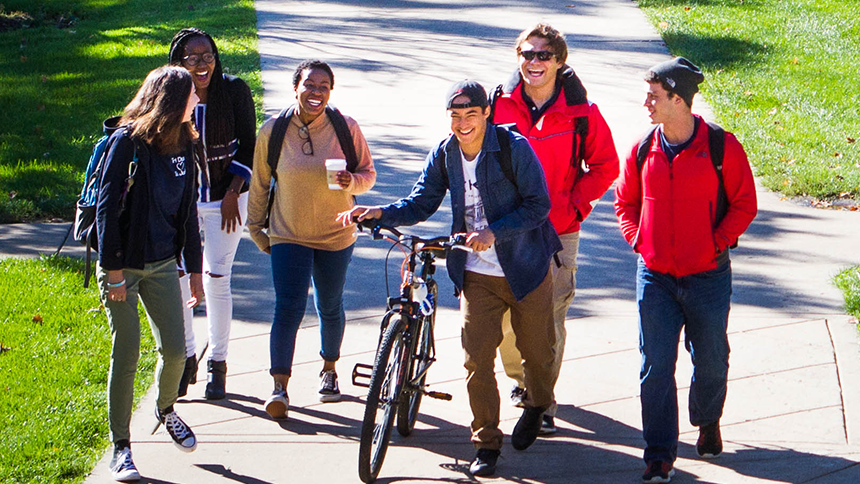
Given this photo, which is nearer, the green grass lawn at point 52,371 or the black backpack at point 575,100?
the green grass lawn at point 52,371

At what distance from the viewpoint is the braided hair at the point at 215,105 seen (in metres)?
5.66

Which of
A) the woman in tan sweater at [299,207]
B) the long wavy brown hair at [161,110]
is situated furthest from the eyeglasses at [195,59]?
the long wavy brown hair at [161,110]

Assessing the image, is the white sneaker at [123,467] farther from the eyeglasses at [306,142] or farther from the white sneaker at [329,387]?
the eyeglasses at [306,142]

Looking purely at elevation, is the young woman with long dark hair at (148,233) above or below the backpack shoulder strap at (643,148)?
below

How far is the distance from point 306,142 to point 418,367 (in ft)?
4.41

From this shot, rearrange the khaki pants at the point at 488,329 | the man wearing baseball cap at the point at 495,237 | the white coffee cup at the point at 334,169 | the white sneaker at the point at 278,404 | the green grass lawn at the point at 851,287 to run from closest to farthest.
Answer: the man wearing baseball cap at the point at 495,237, the khaki pants at the point at 488,329, the white coffee cup at the point at 334,169, the white sneaker at the point at 278,404, the green grass lawn at the point at 851,287

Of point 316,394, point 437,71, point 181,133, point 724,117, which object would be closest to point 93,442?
point 316,394

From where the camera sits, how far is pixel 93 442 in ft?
17.5

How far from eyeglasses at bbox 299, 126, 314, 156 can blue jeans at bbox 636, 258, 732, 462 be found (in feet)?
6.16

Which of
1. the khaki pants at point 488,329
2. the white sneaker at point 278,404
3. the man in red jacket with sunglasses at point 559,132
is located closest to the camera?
the khaki pants at point 488,329

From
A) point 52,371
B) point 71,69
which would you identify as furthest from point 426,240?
point 71,69

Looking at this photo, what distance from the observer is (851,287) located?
7.20 m

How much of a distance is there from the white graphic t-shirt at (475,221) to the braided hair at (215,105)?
1.55 m

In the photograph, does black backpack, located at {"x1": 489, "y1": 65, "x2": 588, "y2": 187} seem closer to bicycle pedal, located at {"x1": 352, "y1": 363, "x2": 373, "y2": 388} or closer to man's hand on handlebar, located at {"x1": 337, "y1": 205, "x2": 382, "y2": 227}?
man's hand on handlebar, located at {"x1": 337, "y1": 205, "x2": 382, "y2": 227}
